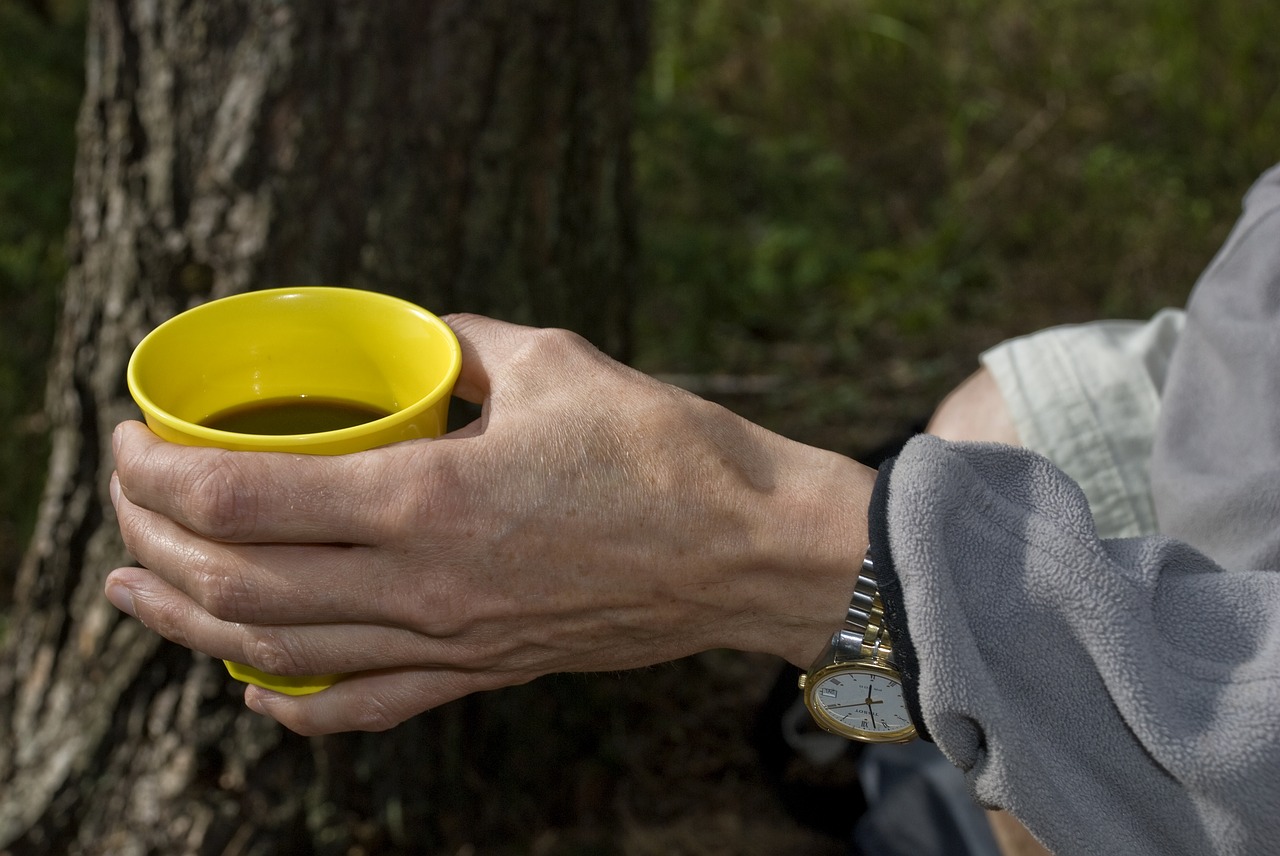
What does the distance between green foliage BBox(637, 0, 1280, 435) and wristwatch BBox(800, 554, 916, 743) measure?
78.9 inches

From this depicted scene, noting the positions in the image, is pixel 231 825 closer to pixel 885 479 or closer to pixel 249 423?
pixel 249 423

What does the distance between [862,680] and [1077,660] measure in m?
0.25

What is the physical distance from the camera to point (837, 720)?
4.46 ft

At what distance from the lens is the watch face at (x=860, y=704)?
1.30m

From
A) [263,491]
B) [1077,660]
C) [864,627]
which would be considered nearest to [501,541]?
[263,491]

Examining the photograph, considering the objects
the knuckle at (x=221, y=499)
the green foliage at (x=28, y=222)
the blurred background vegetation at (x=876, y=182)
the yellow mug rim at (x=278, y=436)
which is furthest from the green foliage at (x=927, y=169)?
the knuckle at (x=221, y=499)

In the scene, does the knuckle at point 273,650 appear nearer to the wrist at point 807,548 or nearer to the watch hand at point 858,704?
the wrist at point 807,548

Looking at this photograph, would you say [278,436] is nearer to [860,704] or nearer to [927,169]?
[860,704]

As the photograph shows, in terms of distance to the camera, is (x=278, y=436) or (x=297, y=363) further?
(x=297, y=363)

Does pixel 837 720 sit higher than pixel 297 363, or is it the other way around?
pixel 297 363

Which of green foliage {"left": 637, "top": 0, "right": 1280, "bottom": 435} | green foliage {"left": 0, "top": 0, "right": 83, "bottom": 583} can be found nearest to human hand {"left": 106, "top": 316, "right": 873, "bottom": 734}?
green foliage {"left": 0, "top": 0, "right": 83, "bottom": 583}

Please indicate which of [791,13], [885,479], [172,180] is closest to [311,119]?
[172,180]

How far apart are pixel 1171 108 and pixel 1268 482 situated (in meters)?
3.49

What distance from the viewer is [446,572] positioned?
1.12m
